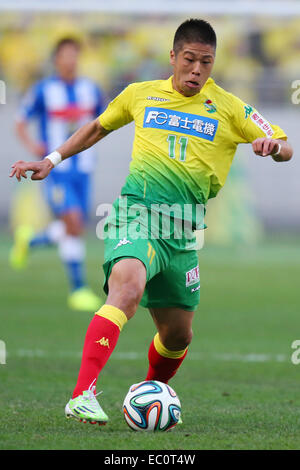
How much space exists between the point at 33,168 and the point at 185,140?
90 cm

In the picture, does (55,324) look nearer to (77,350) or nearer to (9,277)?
(77,350)

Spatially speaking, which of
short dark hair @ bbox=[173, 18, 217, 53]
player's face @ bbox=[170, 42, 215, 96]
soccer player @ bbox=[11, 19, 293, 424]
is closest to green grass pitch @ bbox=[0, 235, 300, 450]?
soccer player @ bbox=[11, 19, 293, 424]

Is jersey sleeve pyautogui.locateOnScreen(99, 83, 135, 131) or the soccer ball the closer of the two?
the soccer ball

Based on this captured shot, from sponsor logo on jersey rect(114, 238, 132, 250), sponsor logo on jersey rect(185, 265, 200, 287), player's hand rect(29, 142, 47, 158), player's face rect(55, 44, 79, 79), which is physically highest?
player's face rect(55, 44, 79, 79)

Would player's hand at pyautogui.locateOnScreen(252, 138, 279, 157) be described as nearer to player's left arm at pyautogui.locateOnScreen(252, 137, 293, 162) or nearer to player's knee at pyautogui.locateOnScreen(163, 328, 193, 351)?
player's left arm at pyautogui.locateOnScreen(252, 137, 293, 162)

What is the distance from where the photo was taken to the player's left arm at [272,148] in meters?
4.79

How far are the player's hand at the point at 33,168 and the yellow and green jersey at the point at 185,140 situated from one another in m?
0.48

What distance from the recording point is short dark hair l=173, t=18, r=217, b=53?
16.9 feet

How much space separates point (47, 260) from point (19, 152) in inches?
203

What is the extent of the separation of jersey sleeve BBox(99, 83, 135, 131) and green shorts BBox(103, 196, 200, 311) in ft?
1.69

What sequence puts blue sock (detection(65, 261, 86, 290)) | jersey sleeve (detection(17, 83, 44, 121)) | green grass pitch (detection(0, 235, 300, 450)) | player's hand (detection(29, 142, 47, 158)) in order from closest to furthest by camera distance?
green grass pitch (detection(0, 235, 300, 450)), blue sock (detection(65, 261, 86, 290)), player's hand (detection(29, 142, 47, 158)), jersey sleeve (detection(17, 83, 44, 121))

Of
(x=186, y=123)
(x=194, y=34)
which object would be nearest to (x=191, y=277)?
(x=186, y=123)

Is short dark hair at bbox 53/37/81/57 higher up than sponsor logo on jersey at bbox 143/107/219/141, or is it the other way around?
short dark hair at bbox 53/37/81/57
